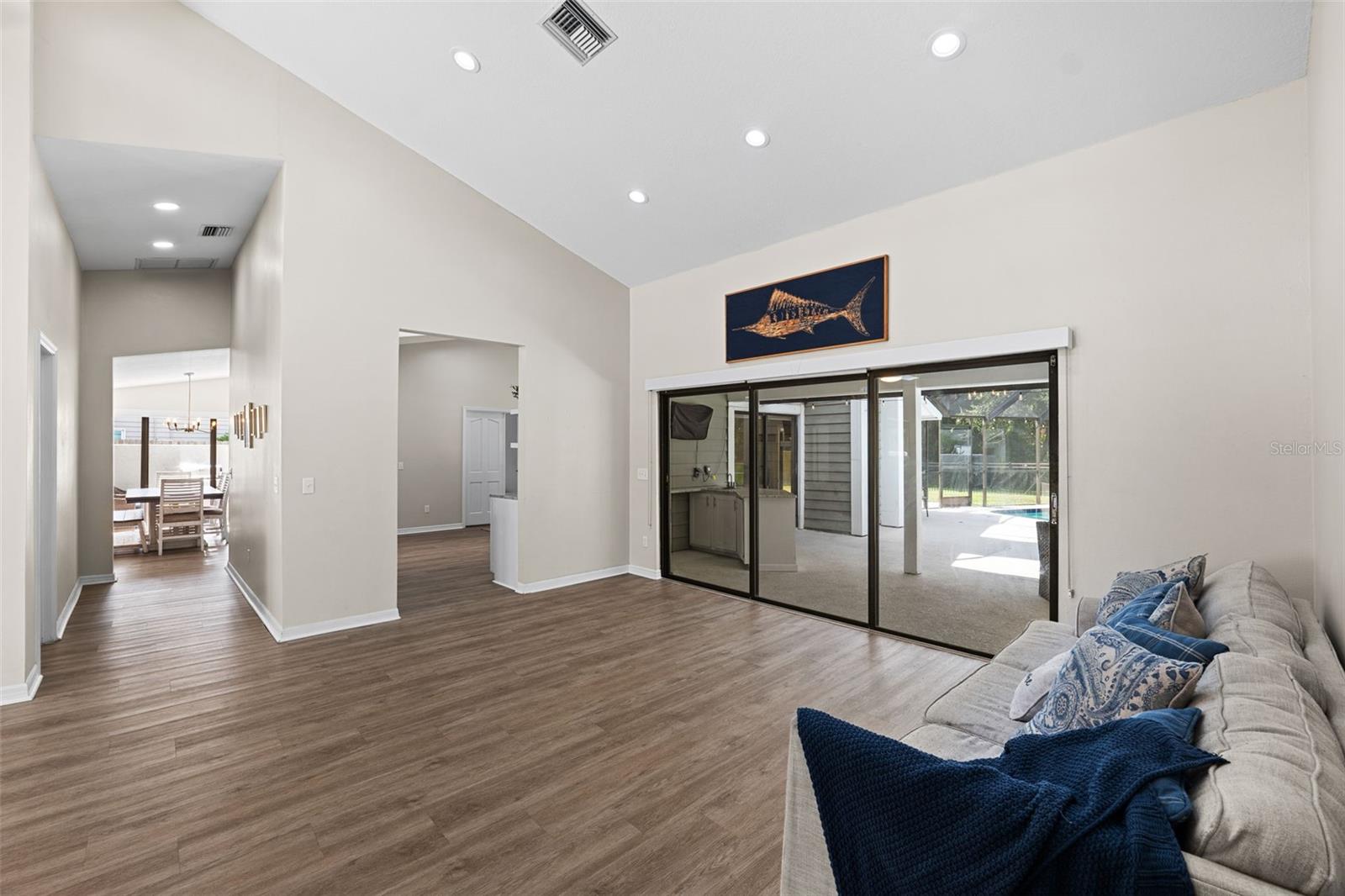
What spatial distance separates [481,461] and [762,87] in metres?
8.43

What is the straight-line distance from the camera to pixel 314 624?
4457 millimetres

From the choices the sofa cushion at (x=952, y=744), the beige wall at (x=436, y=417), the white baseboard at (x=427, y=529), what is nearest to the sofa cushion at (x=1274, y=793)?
the sofa cushion at (x=952, y=744)

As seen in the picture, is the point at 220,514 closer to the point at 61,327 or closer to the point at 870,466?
the point at 61,327

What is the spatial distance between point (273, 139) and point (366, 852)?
15.1 feet

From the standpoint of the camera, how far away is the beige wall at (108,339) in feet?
20.0

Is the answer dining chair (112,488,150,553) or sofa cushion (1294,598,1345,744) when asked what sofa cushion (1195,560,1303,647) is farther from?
dining chair (112,488,150,553)

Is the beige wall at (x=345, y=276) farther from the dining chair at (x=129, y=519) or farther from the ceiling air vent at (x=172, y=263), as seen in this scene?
the dining chair at (x=129, y=519)

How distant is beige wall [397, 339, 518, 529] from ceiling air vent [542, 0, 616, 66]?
21.1 ft

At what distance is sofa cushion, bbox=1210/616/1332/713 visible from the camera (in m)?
1.55

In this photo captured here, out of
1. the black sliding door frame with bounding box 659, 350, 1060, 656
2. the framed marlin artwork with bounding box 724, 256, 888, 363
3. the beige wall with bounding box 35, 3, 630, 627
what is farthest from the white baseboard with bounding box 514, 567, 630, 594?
the framed marlin artwork with bounding box 724, 256, 888, 363

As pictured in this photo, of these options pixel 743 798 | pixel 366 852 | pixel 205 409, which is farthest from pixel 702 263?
pixel 205 409

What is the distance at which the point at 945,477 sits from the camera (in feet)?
14.0

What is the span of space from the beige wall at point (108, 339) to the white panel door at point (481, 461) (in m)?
4.08

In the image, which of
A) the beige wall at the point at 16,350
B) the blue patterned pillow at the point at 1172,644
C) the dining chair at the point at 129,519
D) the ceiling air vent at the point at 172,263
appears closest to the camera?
the blue patterned pillow at the point at 1172,644
